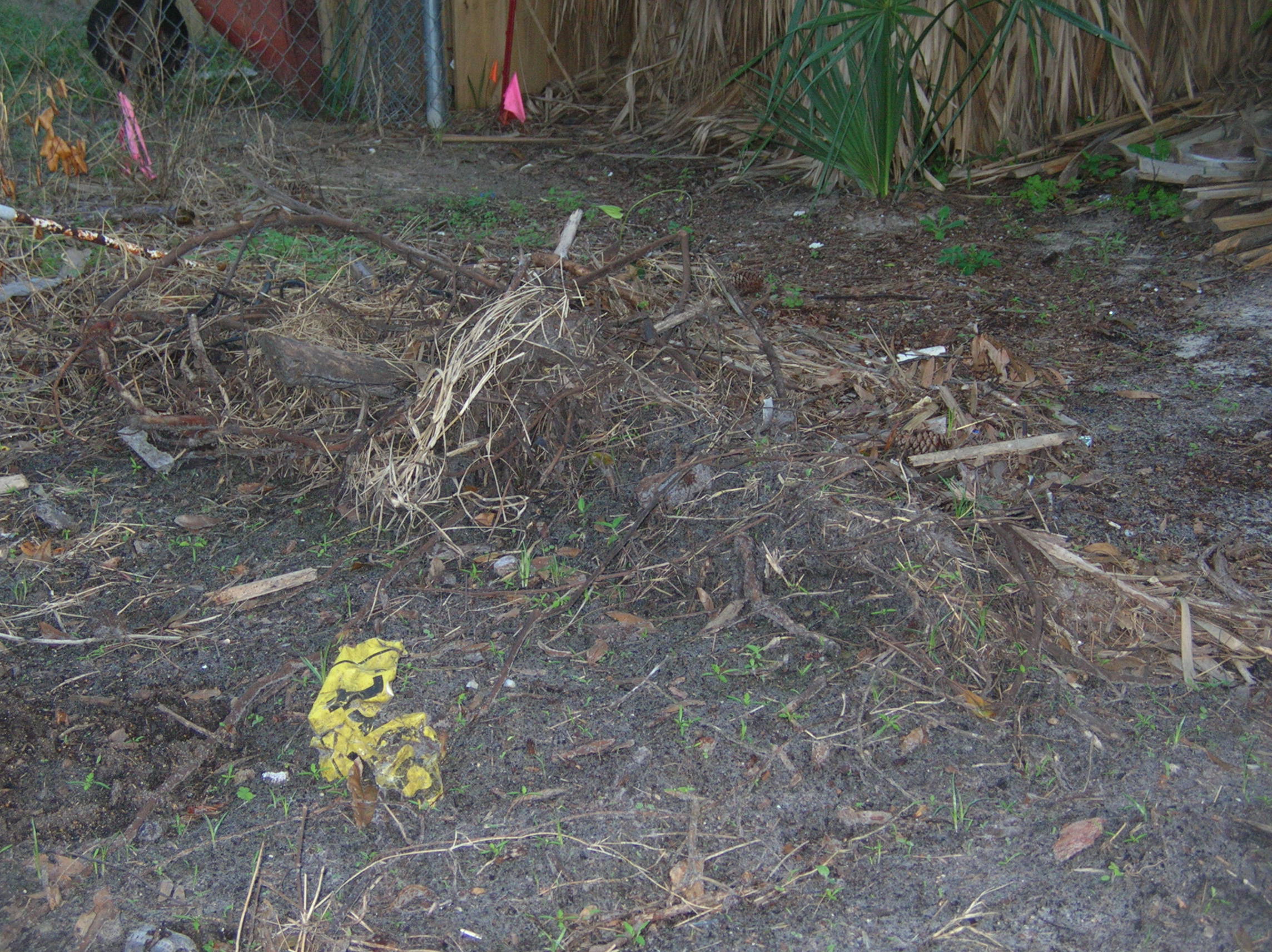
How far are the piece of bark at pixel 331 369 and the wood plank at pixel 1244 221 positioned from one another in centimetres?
322

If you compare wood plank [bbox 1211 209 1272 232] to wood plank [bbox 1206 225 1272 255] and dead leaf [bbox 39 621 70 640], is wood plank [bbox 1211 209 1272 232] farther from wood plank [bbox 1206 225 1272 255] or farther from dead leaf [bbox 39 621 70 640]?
dead leaf [bbox 39 621 70 640]

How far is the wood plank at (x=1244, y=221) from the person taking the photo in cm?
377

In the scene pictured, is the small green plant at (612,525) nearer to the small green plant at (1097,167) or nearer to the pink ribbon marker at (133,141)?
the pink ribbon marker at (133,141)

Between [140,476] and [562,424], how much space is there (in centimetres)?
121

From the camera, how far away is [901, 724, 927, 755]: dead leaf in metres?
1.92

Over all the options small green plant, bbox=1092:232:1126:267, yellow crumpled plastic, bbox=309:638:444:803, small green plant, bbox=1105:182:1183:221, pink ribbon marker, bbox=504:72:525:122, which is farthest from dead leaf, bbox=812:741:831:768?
pink ribbon marker, bbox=504:72:525:122

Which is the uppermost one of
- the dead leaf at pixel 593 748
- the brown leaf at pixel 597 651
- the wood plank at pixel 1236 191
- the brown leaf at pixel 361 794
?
the wood plank at pixel 1236 191

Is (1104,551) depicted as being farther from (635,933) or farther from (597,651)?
(635,933)

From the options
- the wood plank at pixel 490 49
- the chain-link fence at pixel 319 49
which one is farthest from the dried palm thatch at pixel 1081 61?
the chain-link fence at pixel 319 49

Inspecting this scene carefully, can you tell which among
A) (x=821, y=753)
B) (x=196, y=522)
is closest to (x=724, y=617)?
(x=821, y=753)

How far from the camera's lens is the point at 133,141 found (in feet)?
14.0

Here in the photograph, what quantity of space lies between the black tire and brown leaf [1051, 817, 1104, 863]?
5.20 m

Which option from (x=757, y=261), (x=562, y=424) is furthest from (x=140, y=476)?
(x=757, y=261)

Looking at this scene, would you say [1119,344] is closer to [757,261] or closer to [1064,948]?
[757,261]
